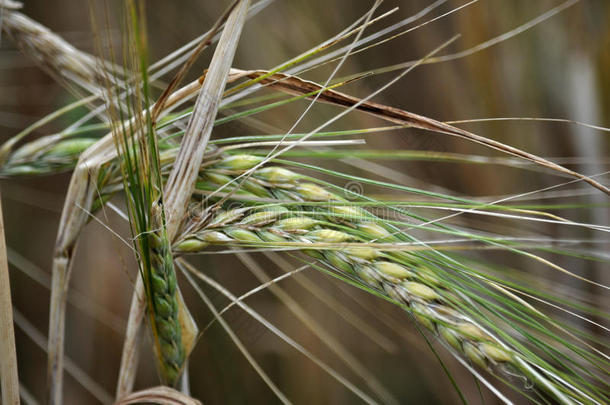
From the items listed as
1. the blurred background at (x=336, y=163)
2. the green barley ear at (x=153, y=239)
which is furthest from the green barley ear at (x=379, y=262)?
the blurred background at (x=336, y=163)

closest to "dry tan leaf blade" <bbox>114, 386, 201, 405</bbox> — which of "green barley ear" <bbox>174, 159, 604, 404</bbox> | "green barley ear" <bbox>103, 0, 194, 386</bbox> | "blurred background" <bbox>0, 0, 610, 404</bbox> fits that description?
"green barley ear" <bbox>103, 0, 194, 386</bbox>

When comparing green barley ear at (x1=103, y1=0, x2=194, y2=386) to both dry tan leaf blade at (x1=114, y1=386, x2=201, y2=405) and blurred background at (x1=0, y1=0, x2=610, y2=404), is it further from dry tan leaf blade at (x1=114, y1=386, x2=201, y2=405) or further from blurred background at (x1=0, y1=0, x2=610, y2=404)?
blurred background at (x1=0, y1=0, x2=610, y2=404)

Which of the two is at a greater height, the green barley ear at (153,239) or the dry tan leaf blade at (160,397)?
the green barley ear at (153,239)

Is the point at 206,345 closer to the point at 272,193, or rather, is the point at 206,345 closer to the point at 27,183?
the point at 27,183

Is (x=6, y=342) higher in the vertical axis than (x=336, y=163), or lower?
lower

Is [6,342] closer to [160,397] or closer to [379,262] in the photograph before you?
[160,397]

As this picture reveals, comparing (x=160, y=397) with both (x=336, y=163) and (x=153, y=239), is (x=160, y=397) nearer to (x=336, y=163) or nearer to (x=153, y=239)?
(x=153, y=239)

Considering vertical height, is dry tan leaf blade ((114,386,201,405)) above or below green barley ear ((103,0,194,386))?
below

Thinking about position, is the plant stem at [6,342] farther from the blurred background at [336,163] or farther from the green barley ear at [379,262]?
the blurred background at [336,163]

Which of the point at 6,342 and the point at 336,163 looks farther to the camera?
the point at 336,163

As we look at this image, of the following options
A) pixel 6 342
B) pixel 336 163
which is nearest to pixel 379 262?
pixel 6 342
